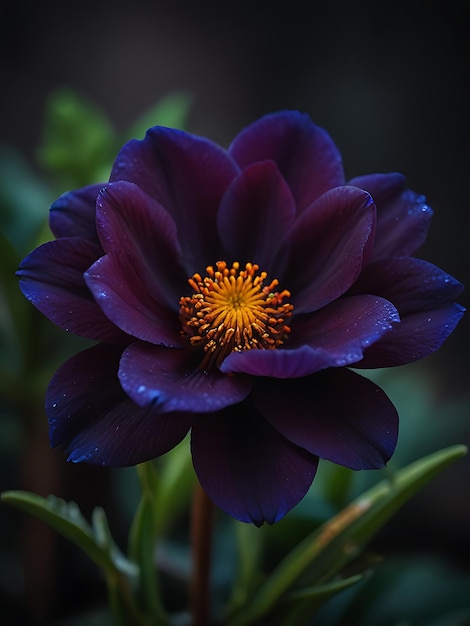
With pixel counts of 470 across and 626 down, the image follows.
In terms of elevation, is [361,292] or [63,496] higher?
[361,292]

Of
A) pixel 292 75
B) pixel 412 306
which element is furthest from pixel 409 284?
pixel 292 75

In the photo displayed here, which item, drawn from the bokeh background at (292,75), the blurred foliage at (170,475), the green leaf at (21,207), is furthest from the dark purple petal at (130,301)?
the bokeh background at (292,75)

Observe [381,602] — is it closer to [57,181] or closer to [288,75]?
[57,181]

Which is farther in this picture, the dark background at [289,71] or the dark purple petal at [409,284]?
the dark background at [289,71]

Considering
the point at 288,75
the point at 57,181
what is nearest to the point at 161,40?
the point at 288,75

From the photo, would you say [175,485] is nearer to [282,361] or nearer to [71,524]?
[71,524]

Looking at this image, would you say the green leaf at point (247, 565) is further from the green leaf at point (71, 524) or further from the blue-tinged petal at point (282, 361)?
the blue-tinged petal at point (282, 361)
